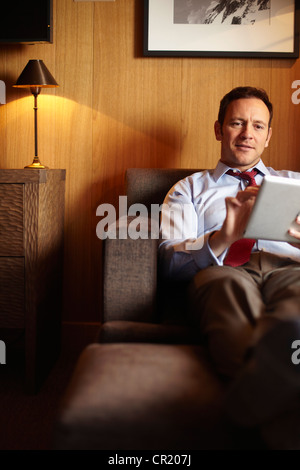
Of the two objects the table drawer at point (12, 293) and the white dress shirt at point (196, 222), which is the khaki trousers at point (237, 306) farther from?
the table drawer at point (12, 293)

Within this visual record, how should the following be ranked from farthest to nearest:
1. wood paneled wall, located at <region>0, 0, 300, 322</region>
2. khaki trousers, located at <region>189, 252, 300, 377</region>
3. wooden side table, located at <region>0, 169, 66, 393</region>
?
wood paneled wall, located at <region>0, 0, 300, 322</region> < wooden side table, located at <region>0, 169, 66, 393</region> < khaki trousers, located at <region>189, 252, 300, 377</region>

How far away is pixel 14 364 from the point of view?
213cm

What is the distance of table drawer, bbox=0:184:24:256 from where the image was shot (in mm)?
1776

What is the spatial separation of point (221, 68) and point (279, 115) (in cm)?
35

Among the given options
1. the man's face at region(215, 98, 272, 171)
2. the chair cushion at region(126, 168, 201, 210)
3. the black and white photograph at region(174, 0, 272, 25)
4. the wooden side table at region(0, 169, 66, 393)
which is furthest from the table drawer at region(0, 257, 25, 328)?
the black and white photograph at region(174, 0, 272, 25)

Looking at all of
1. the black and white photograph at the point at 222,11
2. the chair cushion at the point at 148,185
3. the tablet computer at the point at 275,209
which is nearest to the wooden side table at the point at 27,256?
the chair cushion at the point at 148,185

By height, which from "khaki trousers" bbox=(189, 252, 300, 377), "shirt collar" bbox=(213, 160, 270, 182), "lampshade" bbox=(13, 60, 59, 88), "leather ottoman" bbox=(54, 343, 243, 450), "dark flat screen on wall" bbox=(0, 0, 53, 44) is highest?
"dark flat screen on wall" bbox=(0, 0, 53, 44)

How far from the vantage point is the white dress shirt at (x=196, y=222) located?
1.52 m

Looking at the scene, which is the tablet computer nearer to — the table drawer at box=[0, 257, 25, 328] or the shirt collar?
the shirt collar

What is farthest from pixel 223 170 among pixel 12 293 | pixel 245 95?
pixel 12 293

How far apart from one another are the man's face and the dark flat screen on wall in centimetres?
91

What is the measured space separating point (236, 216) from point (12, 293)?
0.92 m

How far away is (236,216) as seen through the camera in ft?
4.54

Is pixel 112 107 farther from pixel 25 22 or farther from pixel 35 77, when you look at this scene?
pixel 25 22
